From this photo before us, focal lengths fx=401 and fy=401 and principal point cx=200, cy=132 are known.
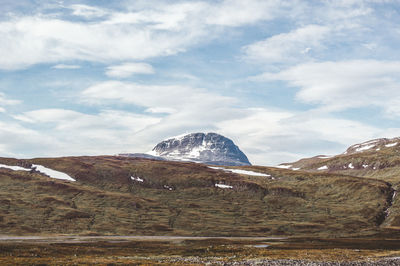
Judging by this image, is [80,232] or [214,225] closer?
[80,232]

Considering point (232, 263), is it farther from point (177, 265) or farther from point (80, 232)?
point (80, 232)

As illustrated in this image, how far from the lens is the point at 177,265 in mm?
57000

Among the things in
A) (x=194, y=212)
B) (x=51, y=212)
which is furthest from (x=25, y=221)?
(x=194, y=212)

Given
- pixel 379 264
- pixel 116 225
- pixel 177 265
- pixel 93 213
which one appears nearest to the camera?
pixel 177 265

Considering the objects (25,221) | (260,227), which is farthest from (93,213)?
(260,227)

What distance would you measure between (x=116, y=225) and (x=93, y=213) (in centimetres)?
1862

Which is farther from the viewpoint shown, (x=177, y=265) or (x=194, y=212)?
(x=194, y=212)

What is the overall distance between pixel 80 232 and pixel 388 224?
13162 cm

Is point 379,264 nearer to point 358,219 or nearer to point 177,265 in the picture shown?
point 177,265

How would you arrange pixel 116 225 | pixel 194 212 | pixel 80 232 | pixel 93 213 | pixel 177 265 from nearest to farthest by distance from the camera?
pixel 177 265 < pixel 80 232 < pixel 116 225 < pixel 93 213 < pixel 194 212

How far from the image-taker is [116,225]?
536 feet

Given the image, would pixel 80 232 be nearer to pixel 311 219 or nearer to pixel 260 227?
pixel 260 227

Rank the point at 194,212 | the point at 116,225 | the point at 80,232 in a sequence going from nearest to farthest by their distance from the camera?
1. the point at 80,232
2. the point at 116,225
3. the point at 194,212

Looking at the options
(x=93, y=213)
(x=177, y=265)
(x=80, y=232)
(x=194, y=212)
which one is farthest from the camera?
(x=194, y=212)
